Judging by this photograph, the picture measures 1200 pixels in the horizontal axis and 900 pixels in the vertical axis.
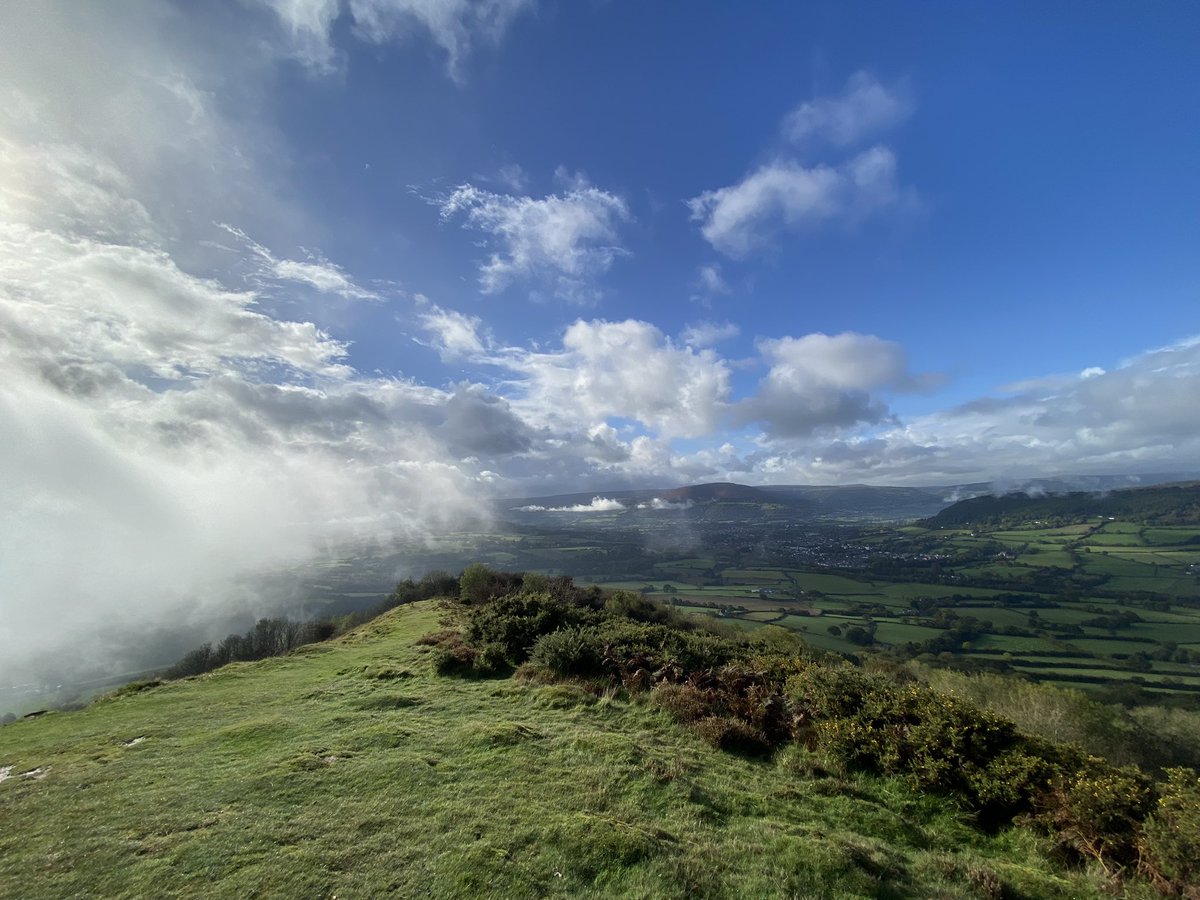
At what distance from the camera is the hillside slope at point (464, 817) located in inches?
262

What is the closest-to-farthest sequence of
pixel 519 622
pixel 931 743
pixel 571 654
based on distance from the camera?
pixel 931 743, pixel 571 654, pixel 519 622

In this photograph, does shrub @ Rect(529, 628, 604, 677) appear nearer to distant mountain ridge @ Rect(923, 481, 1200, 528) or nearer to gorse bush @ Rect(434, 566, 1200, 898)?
gorse bush @ Rect(434, 566, 1200, 898)

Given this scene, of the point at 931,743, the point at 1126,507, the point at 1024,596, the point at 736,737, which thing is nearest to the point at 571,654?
the point at 736,737

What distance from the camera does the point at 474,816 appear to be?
26.3ft

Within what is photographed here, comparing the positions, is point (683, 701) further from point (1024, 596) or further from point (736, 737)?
point (1024, 596)

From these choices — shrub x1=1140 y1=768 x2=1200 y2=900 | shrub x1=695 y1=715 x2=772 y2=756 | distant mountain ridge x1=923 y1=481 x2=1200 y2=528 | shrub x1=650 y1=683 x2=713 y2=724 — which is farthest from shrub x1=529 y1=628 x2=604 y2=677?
distant mountain ridge x1=923 y1=481 x2=1200 y2=528

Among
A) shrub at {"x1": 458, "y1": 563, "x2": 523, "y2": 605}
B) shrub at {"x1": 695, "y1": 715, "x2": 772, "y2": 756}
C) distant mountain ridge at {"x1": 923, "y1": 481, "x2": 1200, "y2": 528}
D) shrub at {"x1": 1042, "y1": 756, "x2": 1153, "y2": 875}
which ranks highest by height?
shrub at {"x1": 1042, "y1": 756, "x2": 1153, "y2": 875}

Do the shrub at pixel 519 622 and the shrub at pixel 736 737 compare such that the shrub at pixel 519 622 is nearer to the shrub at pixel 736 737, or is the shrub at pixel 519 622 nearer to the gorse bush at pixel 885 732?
the gorse bush at pixel 885 732

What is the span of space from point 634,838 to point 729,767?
4466mm

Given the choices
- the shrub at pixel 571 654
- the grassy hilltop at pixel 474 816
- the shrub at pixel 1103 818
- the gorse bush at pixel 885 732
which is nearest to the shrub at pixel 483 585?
the gorse bush at pixel 885 732

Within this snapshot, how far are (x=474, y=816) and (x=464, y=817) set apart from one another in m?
0.17

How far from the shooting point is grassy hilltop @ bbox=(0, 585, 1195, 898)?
6.67 metres

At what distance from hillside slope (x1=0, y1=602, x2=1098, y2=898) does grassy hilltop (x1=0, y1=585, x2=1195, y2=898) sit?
42 millimetres

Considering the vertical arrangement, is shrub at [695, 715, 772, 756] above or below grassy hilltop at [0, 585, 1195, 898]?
below
